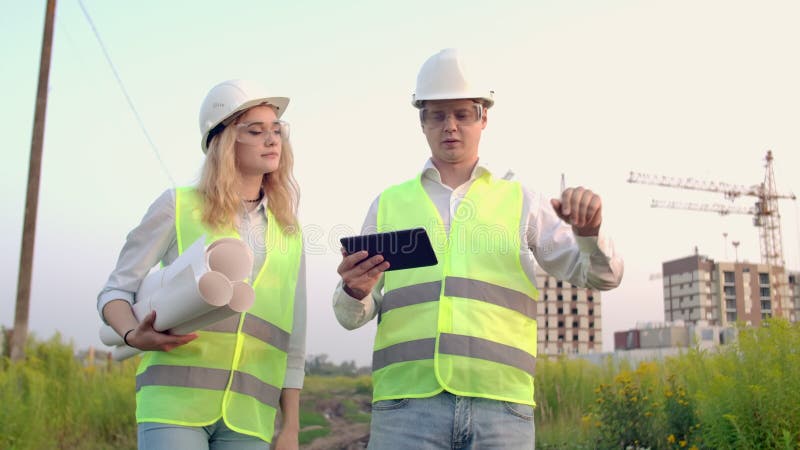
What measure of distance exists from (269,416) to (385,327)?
0.61 m

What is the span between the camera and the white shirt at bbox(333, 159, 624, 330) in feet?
10.1

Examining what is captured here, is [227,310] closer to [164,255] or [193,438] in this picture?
[193,438]

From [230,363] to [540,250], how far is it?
138cm

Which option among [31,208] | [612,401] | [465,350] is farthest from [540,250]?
[31,208]

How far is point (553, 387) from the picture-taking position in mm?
12391

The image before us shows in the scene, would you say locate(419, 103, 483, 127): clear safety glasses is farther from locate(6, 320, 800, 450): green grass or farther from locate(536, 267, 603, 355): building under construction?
locate(536, 267, 603, 355): building under construction

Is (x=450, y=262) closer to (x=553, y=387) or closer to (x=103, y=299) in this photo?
(x=103, y=299)

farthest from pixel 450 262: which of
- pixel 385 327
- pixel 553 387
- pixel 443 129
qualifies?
pixel 553 387

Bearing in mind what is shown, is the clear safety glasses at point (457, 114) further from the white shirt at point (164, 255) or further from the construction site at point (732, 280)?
the construction site at point (732, 280)

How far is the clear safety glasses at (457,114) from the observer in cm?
341

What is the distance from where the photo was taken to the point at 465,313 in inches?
123

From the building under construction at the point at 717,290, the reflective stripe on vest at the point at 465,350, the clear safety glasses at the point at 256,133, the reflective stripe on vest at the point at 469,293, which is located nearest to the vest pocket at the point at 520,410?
the reflective stripe on vest at the point at 465,350

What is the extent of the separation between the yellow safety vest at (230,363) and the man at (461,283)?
0.30m

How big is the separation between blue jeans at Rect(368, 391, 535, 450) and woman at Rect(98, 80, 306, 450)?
0.55 metres
